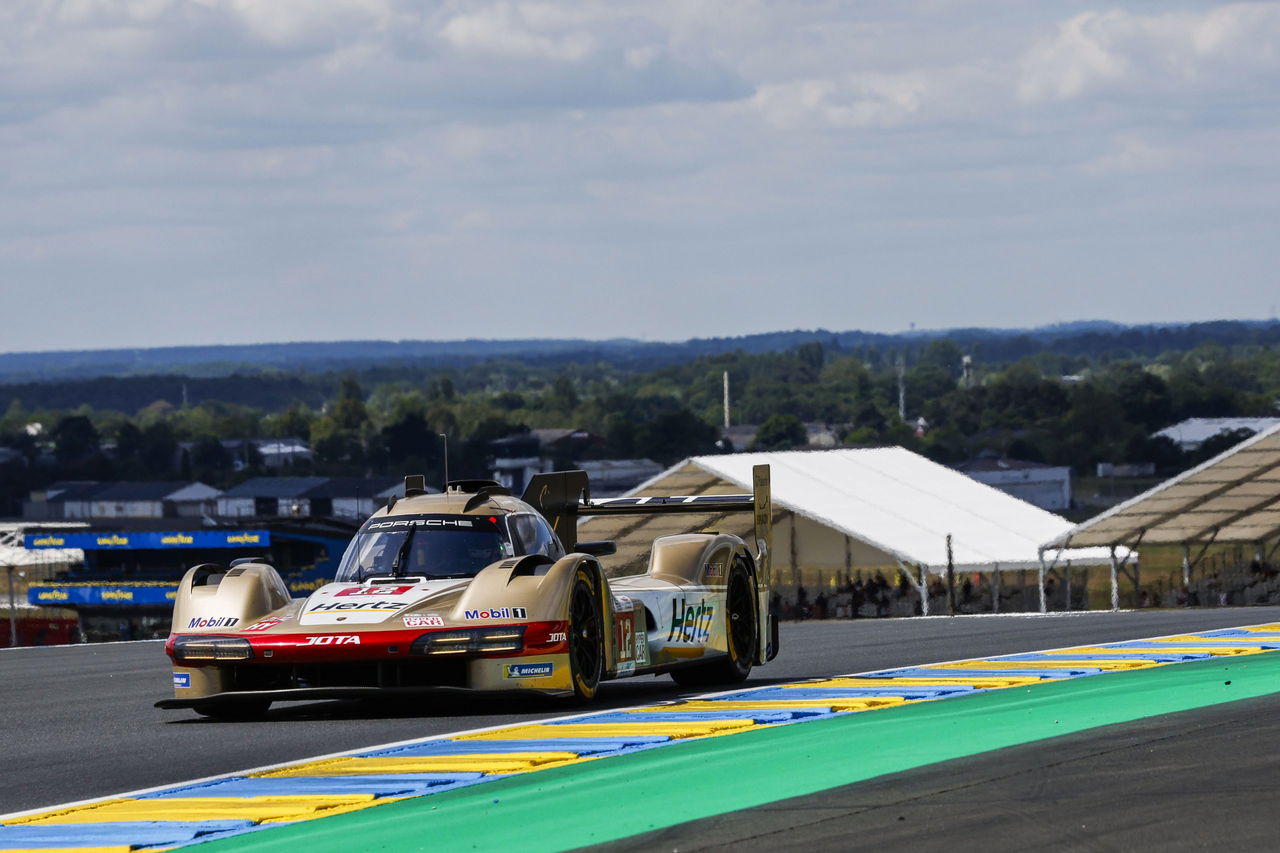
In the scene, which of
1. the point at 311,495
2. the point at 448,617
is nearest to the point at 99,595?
the point at 448,617

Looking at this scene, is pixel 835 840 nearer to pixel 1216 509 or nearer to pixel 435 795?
pixel 435 795

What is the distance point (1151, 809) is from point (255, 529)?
83.4 m

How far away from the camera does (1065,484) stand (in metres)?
155

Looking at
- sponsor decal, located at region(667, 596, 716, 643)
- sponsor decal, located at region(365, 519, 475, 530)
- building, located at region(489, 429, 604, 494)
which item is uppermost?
sponsor decal, located at region(365, 519, 475, 530)

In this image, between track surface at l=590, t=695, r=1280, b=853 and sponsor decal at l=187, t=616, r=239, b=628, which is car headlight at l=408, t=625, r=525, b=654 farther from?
track surface at l=590, t=695, r=1280, b=853

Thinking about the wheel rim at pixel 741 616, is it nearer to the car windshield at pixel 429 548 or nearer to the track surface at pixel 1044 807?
the car windshield at pixel 429 548

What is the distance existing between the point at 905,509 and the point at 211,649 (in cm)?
4201

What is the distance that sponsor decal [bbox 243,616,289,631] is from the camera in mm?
12922

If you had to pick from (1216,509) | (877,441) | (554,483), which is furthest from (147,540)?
(877,441)

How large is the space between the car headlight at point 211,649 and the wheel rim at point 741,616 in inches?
164

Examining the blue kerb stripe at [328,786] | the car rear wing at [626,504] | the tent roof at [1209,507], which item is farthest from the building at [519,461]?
the blue kerb stripe at [328,786]

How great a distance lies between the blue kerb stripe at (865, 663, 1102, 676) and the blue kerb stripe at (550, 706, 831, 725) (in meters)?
2.83

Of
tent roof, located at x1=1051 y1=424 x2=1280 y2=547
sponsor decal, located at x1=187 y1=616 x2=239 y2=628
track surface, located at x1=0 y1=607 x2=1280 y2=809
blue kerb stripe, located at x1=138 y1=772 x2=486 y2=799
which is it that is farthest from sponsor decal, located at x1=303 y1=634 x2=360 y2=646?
tent roof, located at x1=1051 y1=424 x2=1280 y2=547

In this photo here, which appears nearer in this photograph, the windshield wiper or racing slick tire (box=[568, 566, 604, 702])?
racing slick tire (box=[568, 566, 604, 702])
